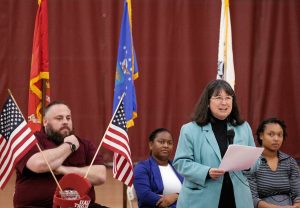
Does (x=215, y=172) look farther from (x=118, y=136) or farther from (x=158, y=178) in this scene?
(x=158, y=178)

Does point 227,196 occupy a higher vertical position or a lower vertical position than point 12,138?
lower

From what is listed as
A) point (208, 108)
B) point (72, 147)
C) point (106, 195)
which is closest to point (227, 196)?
point (208, 108)

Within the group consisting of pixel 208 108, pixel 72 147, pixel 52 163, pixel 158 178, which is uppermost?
pixel 208 108

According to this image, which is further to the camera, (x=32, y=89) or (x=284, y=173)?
(x=32, y=89)

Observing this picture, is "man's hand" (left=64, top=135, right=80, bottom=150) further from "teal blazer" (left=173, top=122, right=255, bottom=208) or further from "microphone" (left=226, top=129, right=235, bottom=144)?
"microphone" (left=226, top=129, right=235, bottom=144)

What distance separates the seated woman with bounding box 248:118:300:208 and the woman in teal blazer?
1.11 meters

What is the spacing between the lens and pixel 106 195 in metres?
7.32

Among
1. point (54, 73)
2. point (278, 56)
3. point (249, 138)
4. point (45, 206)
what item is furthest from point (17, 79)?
point (249, 138)

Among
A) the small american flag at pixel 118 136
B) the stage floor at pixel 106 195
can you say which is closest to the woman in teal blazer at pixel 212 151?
the small american flag at pixel 118 136

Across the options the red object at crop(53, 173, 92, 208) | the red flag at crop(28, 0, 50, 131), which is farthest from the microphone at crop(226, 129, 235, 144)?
the red flag at crop(28, 0, 50, 131)

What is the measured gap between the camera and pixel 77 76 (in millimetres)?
8602

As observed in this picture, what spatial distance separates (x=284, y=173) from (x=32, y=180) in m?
2.03

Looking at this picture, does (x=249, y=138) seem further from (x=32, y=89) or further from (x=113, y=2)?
(x=113, y=2)

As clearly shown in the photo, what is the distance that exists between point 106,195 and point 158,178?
230 centimetres
